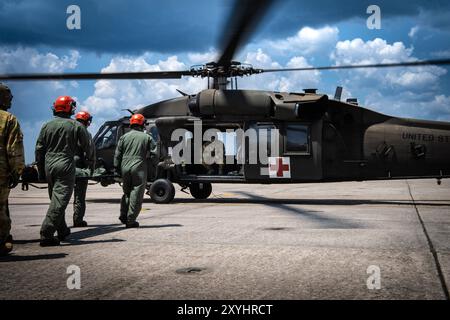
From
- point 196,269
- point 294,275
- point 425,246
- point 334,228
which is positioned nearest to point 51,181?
point 196,269

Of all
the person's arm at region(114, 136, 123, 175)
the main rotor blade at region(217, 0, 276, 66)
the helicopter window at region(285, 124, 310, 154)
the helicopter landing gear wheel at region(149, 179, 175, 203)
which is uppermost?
the main rotor blade at region(217, 0, 276, 66)

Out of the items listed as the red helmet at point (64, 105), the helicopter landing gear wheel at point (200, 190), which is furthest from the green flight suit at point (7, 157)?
the helicopter landing gear wheel at point (200, 190)

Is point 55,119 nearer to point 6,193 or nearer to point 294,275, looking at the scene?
point 6,193

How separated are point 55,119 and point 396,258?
4.45m

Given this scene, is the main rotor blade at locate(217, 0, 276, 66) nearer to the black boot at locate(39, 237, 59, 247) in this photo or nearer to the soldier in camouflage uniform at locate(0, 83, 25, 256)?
the soldier in camouflage uniform at locate(0, 83, 25, 256)

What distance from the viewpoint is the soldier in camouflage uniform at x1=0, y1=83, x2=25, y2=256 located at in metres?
5.06

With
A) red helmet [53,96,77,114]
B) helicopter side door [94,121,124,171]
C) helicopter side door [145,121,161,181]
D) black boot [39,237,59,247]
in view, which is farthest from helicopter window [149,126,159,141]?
black boot [39,237,59,247]

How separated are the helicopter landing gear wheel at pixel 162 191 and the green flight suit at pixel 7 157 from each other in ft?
23.5

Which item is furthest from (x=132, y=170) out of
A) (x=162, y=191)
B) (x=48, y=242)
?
(x=162, y=191)

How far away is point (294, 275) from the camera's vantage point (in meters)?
4.04

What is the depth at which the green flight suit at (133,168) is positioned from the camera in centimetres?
744

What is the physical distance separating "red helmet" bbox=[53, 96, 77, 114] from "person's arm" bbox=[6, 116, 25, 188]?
104cm

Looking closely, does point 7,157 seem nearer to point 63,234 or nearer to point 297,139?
point 63,234

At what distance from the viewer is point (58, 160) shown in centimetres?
597
